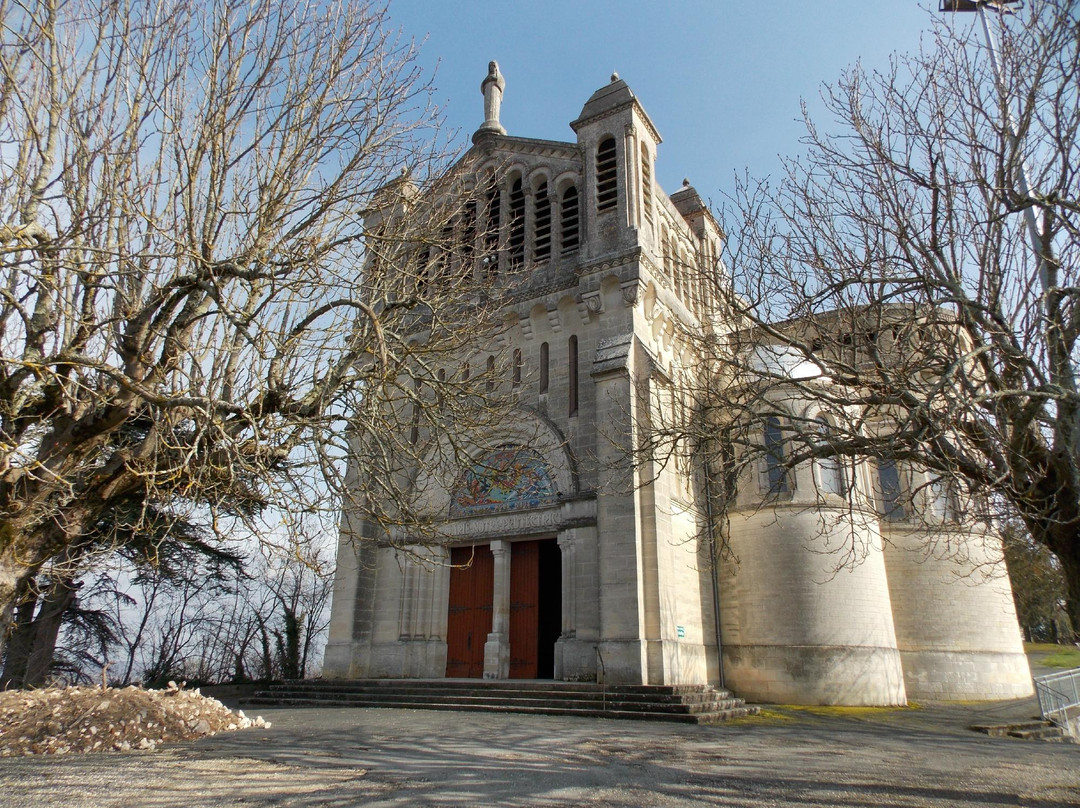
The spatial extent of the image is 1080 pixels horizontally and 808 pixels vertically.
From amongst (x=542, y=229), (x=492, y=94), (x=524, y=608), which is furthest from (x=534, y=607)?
(x=492, y=94)

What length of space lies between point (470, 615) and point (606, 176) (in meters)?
12.0

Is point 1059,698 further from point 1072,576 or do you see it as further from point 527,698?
point 527,698

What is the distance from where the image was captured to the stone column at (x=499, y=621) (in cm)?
1571

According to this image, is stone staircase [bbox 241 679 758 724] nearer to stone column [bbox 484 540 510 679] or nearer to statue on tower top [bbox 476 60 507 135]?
stone column [bbox 484 540 510 679]

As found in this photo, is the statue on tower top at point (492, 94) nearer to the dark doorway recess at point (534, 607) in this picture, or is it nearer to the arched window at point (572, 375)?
the arched window at point (572, 375)

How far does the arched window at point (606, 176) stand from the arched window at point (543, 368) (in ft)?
12.9

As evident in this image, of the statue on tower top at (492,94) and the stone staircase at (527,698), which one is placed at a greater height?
the statue on tower top at (492,94)

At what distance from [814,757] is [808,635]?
925 centimetres

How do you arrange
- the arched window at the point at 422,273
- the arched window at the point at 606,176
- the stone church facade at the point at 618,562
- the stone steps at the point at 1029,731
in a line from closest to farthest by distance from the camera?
the arched window at the point at 422,273 → the stone steps at the point at 1029,731 → the stone church facade at the point at 618,562 → the arched window at the point at 606,176

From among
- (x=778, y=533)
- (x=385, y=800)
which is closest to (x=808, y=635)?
(x=778, y=533)

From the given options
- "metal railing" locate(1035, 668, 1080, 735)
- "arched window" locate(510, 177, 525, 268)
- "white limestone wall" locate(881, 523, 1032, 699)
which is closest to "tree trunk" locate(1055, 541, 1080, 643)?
"metal railing" locate(1035, 668, 1080, 735)

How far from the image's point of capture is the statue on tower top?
2278 cm

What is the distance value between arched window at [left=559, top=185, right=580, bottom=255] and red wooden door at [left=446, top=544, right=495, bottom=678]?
8.27 m

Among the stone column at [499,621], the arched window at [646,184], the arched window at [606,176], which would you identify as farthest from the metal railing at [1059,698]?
the arched window at [606,176]
